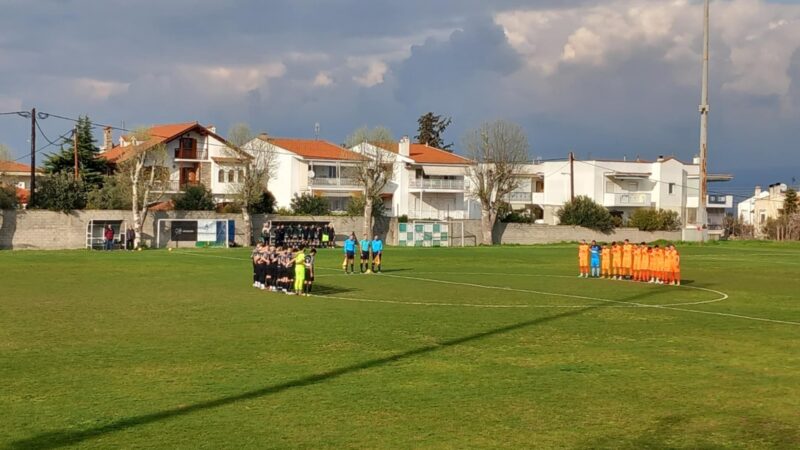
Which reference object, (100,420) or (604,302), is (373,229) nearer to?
(604,302)

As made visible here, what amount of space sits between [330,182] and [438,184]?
1183cm

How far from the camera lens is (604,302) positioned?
28.1 metres

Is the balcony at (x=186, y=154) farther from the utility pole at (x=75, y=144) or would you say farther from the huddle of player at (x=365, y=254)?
the huddle of player at (x=365, y=254)

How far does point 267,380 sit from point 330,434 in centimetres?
359

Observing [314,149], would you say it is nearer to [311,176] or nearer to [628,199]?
[311,176]

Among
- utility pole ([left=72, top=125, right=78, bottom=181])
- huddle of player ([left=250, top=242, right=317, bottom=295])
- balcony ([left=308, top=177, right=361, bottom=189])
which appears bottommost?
huddle of player ([left=250, top=242, right=317, bottom=295])

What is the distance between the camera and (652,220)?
8850 cm

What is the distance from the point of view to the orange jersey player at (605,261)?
129ft

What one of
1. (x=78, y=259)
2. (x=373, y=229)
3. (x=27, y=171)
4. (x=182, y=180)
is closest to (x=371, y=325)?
(x=78, y=259)

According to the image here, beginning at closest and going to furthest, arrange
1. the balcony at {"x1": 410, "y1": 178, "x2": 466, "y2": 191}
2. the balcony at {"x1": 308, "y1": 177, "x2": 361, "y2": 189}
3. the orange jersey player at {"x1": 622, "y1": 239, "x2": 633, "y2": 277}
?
the orange jersey player at {"x1": 622, "y1": 239, "x2": 633, "y2": 277}
the balcony at {"x1": 308, "y1": 177, "x2": 361, "y2": 189}
the balcony at {"x1": 410, "y1": 178, "x2": 466, "y2": 191}

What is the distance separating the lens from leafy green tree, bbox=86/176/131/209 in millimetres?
65188

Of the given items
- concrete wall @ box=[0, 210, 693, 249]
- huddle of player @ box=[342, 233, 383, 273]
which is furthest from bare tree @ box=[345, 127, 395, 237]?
huddle of player @ box=[342, 233, 383, 273]

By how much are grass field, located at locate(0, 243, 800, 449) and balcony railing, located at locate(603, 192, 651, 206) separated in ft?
228

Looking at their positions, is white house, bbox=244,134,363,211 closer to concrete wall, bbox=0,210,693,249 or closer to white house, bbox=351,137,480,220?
white house, bbox=351,137,480,220
